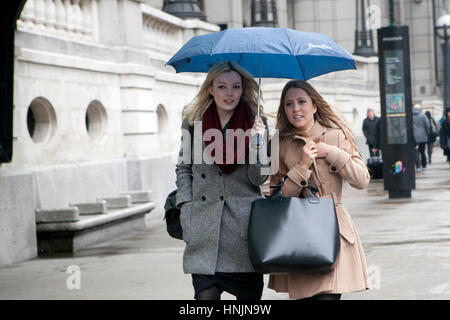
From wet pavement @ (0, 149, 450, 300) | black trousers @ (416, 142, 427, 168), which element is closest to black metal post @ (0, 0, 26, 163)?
wet pavement @ (0, 149, 450, 300)

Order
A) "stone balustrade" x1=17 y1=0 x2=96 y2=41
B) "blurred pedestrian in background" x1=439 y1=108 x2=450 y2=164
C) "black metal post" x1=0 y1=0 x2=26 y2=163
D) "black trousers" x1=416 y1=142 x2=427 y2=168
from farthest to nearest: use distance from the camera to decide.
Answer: "black trousers" x1=416 y1=142 x2=427 y2=168 < "blurred pedestrian in background" x1=439 y1=108 x2=450 y2=164 < "stone balustrade" x1=17 y1=0 x2=96 y2=41 < "black metal post" x1=0 y1=0 x2=26 y2=163

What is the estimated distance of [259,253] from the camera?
4449 millimetres

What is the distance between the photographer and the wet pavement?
7.45 metres

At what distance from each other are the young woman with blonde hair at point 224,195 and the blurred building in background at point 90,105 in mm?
2716

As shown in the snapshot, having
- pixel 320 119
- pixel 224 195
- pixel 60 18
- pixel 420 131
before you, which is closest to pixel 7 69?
pixel 224 195

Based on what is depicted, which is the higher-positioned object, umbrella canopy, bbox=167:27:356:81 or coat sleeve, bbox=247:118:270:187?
umbrella canopy, bbox=167:27:356:81

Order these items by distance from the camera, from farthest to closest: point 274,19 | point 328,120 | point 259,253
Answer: point 274,19, point 328,120, point 259,253

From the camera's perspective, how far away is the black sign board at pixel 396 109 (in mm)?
15570

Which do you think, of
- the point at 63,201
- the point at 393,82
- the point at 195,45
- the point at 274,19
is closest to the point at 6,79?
the point at 195,45

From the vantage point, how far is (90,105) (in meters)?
13.3

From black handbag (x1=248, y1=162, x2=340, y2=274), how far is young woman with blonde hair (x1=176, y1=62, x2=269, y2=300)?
0.21 m

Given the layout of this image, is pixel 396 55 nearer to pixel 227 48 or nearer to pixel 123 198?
pixel 123 198

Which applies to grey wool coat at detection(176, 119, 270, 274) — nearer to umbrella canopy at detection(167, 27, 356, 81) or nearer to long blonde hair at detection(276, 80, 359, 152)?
long blonde hair at detection(276, 80, 359, 152)
